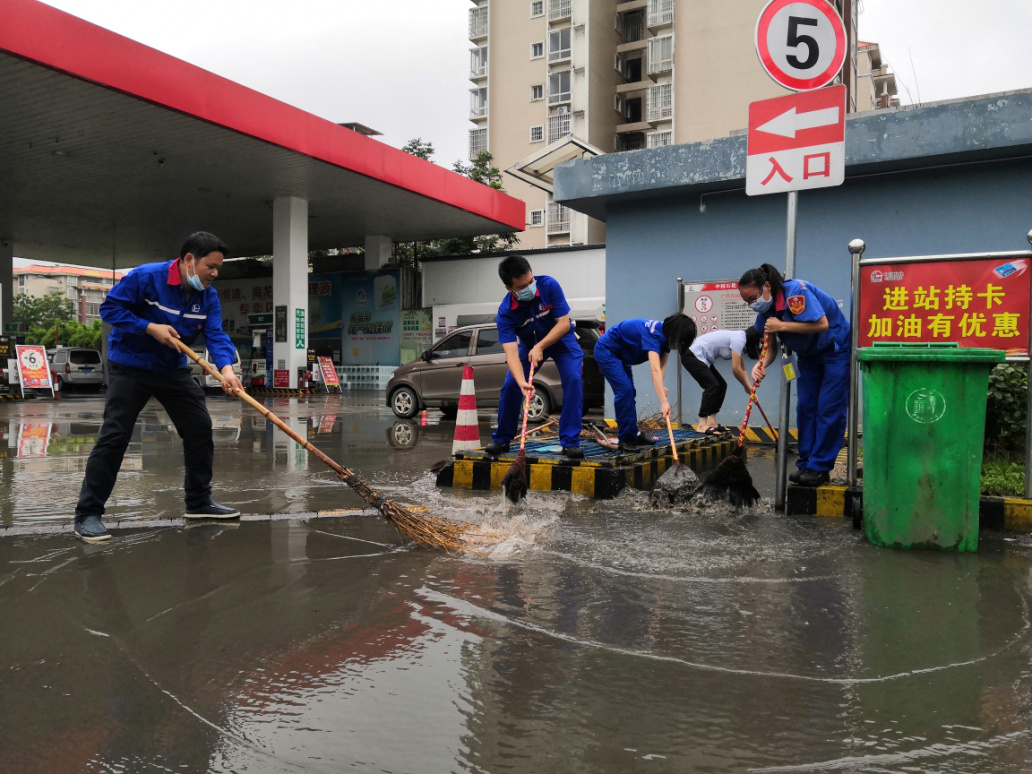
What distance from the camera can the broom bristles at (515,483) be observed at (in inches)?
204

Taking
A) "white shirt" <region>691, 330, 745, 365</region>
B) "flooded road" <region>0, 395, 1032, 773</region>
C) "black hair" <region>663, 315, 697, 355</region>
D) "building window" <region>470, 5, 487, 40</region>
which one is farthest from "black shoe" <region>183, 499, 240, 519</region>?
"building window" <region>470, 5, 487, 40</region>

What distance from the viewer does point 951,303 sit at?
479 centimetres

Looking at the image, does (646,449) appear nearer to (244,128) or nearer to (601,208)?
(601,208)

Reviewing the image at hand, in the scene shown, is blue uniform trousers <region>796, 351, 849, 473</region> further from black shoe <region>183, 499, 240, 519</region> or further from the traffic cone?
black shoe <region>183, 499, 240, 519</region>

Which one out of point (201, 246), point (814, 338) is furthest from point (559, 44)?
point (201, 246)

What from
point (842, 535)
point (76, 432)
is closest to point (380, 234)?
point (76, 432)

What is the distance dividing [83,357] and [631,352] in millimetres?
23484

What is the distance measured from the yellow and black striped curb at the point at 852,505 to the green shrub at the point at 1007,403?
5.14 ft

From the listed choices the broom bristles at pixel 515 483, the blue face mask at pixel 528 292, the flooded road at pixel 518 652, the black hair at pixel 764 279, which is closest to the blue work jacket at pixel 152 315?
the flooded road at pixel 518 652

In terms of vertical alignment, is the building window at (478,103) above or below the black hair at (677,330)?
above

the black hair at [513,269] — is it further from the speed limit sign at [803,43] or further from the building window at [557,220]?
the building window at [557,220]

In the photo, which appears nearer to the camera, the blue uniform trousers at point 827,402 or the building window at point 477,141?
the blue uniform trousers at point 827,402

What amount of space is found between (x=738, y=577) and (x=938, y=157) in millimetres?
6740

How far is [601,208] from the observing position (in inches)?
428
